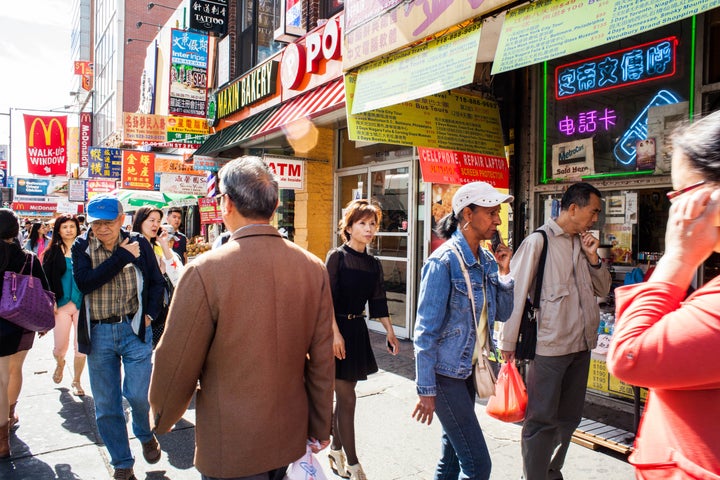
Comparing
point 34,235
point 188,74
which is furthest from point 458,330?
point 188,74

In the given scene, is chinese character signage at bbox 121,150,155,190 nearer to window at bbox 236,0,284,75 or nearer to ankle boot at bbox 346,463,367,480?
window at bbox 236,0,284,75

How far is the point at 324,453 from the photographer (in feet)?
14.1

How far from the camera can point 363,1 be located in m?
5.73

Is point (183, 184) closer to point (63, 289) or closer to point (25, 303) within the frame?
point (63, 289)

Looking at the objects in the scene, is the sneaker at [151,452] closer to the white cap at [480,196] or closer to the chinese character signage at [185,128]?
the white cap at [480,196]

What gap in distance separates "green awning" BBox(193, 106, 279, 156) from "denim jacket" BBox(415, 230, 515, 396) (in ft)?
23.2

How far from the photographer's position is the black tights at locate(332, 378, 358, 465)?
12.2 ft

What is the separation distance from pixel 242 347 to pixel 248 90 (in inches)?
375

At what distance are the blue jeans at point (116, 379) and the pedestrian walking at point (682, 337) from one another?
3344 millimetres

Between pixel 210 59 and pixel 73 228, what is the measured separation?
8.00m

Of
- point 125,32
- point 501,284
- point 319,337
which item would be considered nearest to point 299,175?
point 501,284

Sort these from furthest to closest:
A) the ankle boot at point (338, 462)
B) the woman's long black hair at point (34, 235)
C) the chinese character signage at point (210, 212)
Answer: the chinese character signage at point (210, 212) → the woman's long black hair at point (34, 235) → the ankle boot at point (338, 462)

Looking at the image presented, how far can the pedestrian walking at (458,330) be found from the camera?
2.61 m

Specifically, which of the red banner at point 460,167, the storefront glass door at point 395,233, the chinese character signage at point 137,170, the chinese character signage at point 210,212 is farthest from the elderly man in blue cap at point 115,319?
the chinese character signage at point 137,170
